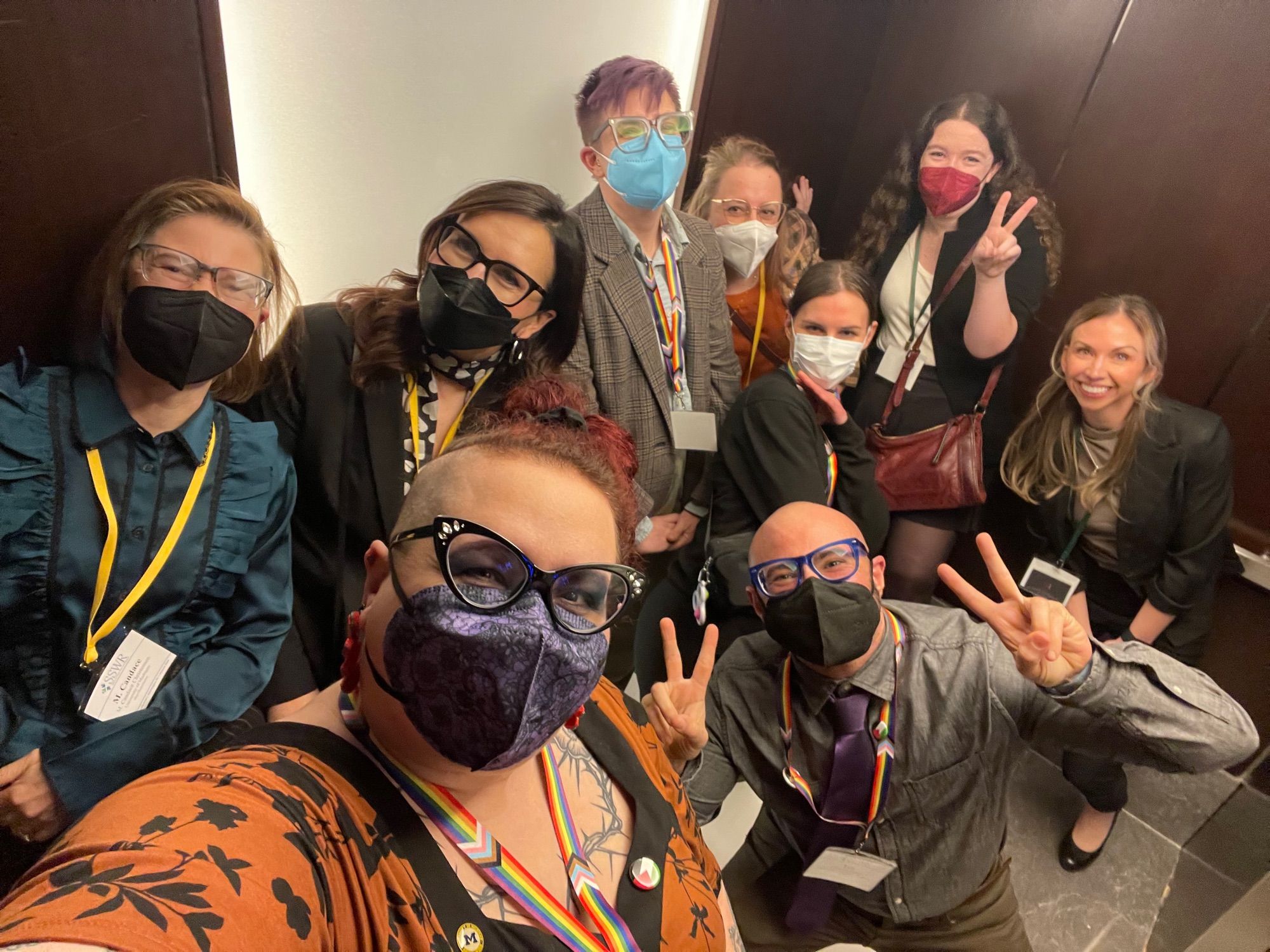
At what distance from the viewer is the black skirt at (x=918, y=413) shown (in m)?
2.61

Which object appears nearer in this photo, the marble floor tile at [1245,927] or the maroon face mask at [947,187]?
the marble floor tile at [1245,927]

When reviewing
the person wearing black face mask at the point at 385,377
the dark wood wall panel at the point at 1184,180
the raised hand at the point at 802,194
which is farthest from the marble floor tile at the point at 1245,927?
the raised hand at the point at 802,194

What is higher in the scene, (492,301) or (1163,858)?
(492,301)

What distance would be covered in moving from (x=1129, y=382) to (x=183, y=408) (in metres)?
2.62

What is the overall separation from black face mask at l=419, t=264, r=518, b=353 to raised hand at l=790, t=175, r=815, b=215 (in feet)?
6.55

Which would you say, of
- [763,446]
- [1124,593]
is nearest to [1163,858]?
[1124,593]

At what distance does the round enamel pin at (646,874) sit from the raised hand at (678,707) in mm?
331

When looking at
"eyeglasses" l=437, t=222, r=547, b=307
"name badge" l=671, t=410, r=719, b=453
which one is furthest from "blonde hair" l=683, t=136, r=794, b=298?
"eyeglasses" l=437, t=222, r=547, b=307

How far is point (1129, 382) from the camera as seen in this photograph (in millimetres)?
2275

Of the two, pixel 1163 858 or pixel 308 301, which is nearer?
pixel 308 301

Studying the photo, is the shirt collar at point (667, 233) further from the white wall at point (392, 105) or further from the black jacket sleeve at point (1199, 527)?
the black jacket sleeve at point (1199, 527)

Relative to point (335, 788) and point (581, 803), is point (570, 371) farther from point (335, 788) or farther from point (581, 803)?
point (335, 788)

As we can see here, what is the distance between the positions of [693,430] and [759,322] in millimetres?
622

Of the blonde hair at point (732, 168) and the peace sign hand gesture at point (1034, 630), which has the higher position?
the blonde hair at point (732, 168)
